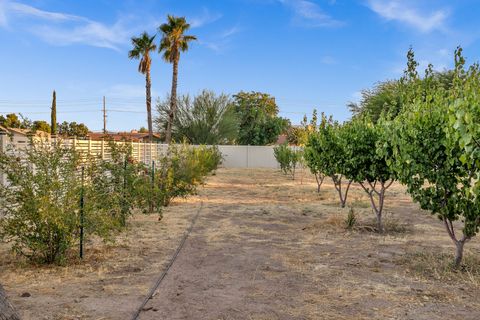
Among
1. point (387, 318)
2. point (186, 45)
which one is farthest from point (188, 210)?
point (186, 45)

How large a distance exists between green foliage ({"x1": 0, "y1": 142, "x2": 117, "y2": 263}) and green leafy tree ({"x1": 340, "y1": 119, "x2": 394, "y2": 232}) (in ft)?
17.0

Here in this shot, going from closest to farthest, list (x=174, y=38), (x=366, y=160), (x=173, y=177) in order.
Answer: (x=366, y=160) < (x=173, y=177) < (x=174, y=38)

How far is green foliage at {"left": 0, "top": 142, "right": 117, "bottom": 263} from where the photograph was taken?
5938 mm

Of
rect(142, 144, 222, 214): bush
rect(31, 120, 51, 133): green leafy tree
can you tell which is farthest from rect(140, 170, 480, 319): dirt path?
rect(31, 120, 51, 133): green leafy tree

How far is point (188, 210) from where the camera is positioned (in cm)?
1226

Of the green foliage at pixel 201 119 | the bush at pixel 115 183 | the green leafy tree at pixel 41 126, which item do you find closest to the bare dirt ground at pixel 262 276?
the bush at pixel 115 183

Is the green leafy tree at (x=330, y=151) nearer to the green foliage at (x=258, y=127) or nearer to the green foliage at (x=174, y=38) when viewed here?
the green foliage at (x=174, y=38)

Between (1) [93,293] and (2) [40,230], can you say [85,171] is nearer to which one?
(2) [40,230]

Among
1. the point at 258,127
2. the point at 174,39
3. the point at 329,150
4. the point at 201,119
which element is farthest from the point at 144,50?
the point at 329,150

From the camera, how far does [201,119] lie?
44.5 metres

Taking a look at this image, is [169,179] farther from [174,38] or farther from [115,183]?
[174,38]

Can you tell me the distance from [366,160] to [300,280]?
4312 millimetres

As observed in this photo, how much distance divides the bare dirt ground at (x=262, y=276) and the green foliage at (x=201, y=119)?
3479 cm

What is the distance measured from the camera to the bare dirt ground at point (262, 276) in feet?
15.2
